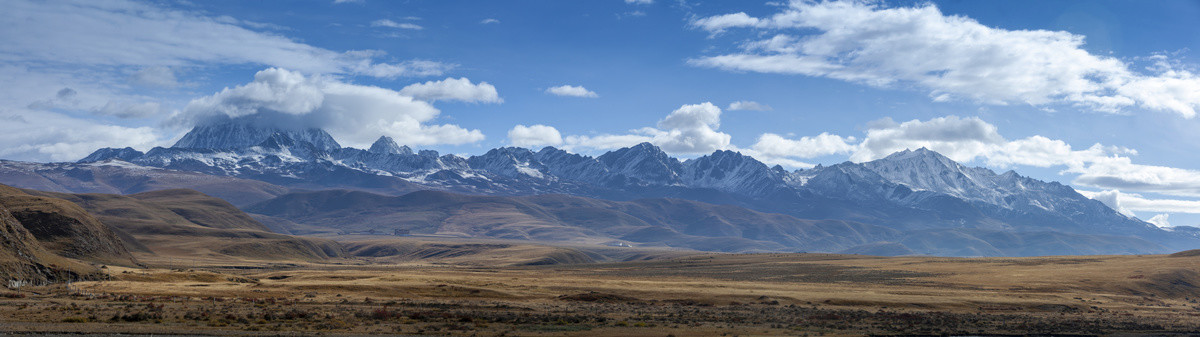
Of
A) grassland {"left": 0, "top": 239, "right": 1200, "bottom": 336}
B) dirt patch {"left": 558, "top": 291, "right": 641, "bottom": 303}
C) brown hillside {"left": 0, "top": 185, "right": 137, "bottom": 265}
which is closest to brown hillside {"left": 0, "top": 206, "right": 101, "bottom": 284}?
grassland {"left": 0, "top": 239, "right": 1200, "bottom": 336}

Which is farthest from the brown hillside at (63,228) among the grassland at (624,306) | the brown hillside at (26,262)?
the brown hillside at (26,262)

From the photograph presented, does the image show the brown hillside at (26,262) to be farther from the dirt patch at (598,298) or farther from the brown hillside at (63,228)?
the dirt patch at (598,298)

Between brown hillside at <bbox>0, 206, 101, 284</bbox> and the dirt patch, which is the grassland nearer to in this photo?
the dirt patch

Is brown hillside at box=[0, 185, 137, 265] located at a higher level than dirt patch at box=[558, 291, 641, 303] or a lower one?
higher

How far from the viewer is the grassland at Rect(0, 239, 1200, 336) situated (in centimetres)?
5888

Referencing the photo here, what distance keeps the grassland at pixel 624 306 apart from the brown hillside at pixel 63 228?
123 feet

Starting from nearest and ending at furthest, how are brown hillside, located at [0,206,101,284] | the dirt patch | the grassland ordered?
the grassland, brown hillside, located at [0,206,101,284], the dirt patch

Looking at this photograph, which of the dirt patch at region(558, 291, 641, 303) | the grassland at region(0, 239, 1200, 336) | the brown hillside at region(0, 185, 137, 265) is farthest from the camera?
the brown hillside at region(0, 185, 137, 265)

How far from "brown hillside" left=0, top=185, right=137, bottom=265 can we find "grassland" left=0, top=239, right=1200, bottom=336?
37559 millimetres

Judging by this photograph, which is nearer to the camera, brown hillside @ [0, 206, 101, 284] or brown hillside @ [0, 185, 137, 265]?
brown hillside @ [0, 206, 101, 284]

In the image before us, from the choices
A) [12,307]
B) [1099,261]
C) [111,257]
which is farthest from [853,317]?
[111,257]

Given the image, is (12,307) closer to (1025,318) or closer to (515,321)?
(515,321)

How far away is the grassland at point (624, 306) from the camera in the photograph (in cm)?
5888

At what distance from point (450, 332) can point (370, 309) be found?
17.7 meters
